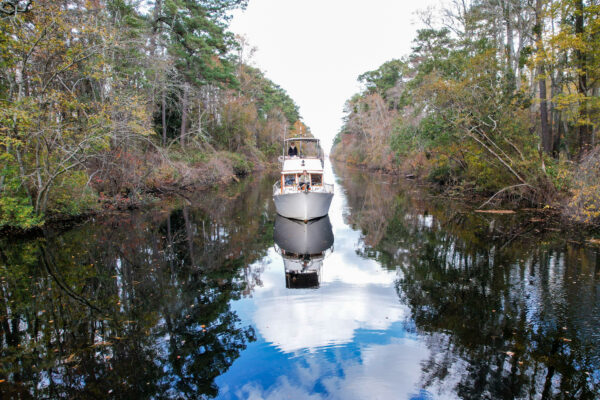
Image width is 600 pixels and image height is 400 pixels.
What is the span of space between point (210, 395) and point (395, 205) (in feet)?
55.4

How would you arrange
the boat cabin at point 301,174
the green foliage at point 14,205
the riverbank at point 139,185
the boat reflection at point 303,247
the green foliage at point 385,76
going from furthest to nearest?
the green foliage at point 385,76 < the boat cabin at point 301,174 < the riverbank at point 139,185 < the green foliage at point 14,205 < the boat reflection at point 303,247

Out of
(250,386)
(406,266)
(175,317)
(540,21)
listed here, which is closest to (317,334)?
(250,386)

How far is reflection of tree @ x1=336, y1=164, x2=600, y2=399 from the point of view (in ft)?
14.4

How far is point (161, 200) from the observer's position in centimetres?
2034

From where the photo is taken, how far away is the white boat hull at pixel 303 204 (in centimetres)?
1436

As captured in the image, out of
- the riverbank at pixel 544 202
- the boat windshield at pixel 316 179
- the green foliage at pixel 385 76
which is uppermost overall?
the green foliage at pixel 385 76

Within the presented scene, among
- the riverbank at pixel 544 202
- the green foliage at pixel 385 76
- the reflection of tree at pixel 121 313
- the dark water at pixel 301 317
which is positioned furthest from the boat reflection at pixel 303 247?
the green foliage at pixel 385 76

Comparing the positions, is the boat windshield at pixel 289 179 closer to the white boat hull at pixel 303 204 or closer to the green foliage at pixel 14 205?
the white boat hull at pixel 303 204

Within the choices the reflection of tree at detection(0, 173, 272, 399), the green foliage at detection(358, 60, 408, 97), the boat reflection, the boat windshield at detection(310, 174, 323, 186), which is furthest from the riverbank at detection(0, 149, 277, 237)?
the green foliage at detection(358, 60, 408, 97)

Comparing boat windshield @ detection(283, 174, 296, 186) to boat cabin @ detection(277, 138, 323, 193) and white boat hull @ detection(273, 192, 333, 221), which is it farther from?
white boat hull @ detection(273, 192, 333, 221)

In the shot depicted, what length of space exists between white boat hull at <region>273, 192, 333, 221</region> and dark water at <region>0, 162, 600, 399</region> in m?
2.78

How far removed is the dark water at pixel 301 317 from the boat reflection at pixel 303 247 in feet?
0.27

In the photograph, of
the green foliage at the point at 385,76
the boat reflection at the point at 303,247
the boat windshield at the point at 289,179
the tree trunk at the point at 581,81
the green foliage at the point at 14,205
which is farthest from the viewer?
the green foliage at the point at 385,76

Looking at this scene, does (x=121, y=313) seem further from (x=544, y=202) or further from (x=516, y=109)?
(x=516, y=109)
